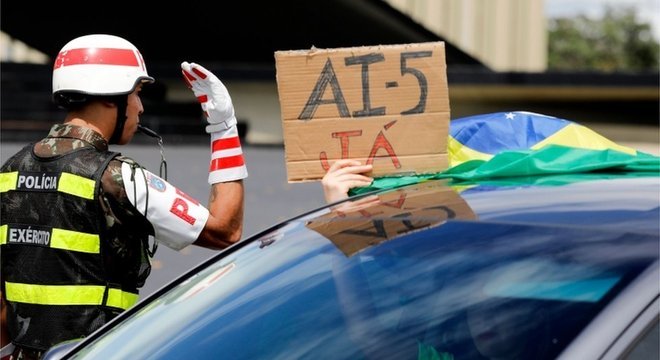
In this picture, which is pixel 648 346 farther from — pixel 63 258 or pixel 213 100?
pixel 213 100

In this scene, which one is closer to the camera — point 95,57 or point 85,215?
point 85,215

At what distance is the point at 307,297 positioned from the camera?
281 cm

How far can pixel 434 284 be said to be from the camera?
103 inches

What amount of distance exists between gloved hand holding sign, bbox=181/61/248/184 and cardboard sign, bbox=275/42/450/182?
0.62 ft

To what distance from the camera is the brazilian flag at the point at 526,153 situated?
10.9ft

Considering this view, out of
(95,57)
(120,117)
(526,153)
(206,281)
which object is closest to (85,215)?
(120,117)

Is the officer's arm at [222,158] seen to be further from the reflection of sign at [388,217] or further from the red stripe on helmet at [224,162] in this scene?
the reflection of sign at [388,217]

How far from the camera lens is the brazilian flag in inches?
131


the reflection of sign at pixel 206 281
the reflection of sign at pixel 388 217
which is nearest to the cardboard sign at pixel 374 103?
the reflection of sign at pixel 388 217

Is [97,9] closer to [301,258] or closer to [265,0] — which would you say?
[265,0]

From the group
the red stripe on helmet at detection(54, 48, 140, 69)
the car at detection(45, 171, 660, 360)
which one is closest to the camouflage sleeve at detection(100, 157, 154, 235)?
the red stripe on helmet at detection(54, 48, 140, 69)

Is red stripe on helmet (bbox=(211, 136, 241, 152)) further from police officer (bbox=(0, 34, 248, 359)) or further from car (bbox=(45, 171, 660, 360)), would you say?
car (bbox=(45, 171, 660, 360))

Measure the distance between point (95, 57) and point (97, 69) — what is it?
4 cm

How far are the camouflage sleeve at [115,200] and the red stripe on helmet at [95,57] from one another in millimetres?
302
